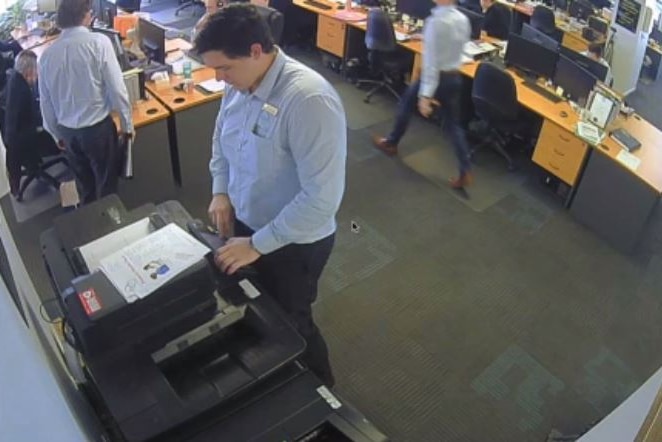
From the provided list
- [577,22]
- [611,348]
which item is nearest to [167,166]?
[611,348]

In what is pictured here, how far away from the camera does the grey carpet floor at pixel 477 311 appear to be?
290cm

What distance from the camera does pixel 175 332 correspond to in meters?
1.53

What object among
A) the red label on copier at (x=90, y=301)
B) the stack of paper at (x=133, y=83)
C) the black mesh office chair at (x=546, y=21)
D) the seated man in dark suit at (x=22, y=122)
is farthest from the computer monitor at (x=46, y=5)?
Answer: the black mesh office chair at (x=546, y=21)

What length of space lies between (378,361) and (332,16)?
3.98 m

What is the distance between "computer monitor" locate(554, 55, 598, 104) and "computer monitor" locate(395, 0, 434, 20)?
1.60 m

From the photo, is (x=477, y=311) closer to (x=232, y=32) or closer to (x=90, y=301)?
(x=232, y=32)

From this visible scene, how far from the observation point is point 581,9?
6.17m

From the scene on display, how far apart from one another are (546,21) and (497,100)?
6.89 feet

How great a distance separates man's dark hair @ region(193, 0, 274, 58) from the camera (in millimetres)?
1731

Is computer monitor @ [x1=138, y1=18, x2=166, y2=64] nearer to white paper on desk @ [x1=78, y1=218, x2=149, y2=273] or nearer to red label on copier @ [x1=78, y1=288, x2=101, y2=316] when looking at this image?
white paper on desk @ [x1=78, y1=218, x2=149, y2=273]

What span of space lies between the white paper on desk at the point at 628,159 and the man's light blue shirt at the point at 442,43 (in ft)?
4.23

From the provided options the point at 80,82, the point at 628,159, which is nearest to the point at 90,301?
the point at 80,82

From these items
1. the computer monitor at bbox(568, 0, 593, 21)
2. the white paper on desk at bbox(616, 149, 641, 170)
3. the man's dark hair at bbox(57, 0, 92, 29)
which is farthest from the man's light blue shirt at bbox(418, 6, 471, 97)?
the computer monitor at bbox(568, 0, 593, 21)

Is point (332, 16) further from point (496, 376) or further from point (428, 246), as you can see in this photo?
point (496, 376)
